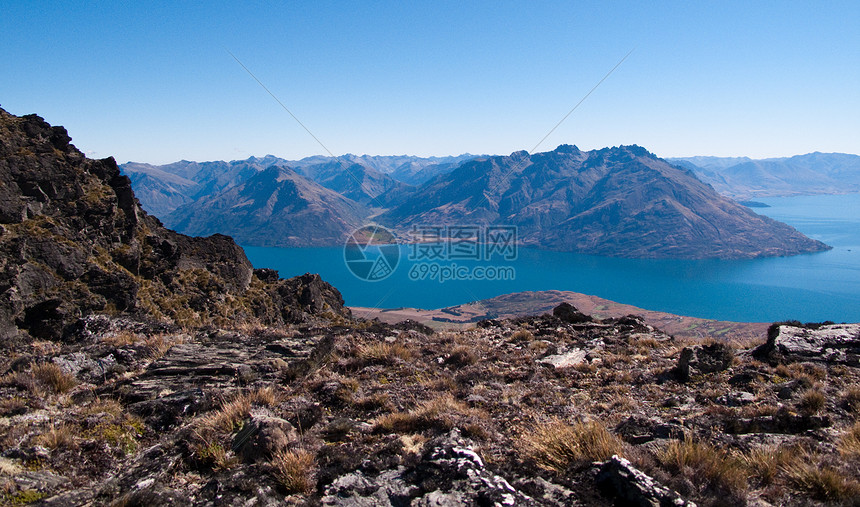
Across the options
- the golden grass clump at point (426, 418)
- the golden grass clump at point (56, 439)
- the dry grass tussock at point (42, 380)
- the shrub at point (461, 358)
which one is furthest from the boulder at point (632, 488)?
the dry grass tussock at point (42, 380)

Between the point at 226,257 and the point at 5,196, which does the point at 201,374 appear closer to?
the point at 5,196

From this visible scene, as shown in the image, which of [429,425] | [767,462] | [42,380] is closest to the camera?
[767,462]

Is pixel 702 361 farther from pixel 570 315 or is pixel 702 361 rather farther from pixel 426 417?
pixel 570 315

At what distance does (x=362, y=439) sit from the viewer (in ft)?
20.9

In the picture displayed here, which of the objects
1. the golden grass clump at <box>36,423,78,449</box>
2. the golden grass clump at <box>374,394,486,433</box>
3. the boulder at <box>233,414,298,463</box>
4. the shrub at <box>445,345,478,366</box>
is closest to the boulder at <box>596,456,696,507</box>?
the golden grass clump at <box>374,394,486,433</box>

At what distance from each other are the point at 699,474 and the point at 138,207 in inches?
1499

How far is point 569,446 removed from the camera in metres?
5.39

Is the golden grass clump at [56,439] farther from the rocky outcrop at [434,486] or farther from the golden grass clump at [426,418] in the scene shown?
the golden grass clump at [426,418]

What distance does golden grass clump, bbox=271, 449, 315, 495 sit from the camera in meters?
4.88

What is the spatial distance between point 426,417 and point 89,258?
Result: 2643 cm

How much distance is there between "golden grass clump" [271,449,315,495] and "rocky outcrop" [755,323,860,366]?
11.7 meters

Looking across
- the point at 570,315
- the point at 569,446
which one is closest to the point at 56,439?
the point at 569,446

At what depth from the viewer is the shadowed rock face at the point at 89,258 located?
1933 cm

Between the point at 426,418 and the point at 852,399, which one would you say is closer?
the point at 426,418
